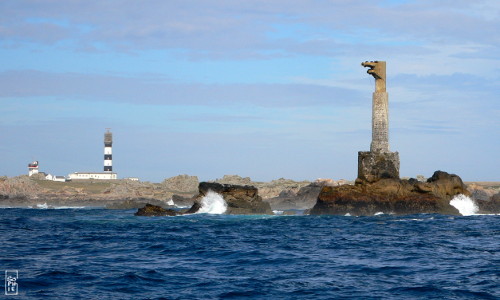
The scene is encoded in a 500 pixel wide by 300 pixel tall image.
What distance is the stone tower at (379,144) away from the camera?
179 feet

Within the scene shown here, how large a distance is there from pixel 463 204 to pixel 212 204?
1975 cm

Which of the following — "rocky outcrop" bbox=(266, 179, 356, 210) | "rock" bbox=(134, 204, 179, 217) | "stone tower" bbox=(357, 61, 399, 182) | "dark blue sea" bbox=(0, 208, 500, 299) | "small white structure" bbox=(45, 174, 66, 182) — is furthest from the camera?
"small white structure" bbox=(45, 174, 66, 182)

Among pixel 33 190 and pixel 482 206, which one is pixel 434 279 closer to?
pixel 482 206

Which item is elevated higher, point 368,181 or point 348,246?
point 368,181

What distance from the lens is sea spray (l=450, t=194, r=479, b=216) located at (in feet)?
181

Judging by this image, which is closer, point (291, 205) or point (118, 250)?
point (118, 250)

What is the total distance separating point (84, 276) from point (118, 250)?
7.50m

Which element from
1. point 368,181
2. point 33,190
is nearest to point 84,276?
point 368,181

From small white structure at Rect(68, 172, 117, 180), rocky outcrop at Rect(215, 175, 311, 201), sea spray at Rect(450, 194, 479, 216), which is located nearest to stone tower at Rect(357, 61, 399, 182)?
sea spray at Rect(450, 194, 479, 216)

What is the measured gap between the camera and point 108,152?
16262 centimetres

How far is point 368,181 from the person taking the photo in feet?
178

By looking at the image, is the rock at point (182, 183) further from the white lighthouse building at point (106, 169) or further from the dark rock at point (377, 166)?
the dark rock at point (377, 166)

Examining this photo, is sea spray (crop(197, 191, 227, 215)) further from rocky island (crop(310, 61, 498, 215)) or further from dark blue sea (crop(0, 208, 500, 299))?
dark blue sea (crop(0, 208, 500, 299))

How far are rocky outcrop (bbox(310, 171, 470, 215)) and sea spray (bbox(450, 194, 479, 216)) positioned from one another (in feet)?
4.08
